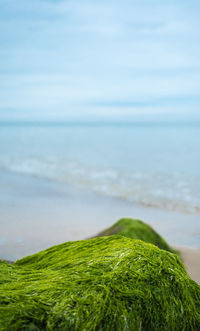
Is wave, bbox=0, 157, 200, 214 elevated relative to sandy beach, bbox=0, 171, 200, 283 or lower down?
elevated

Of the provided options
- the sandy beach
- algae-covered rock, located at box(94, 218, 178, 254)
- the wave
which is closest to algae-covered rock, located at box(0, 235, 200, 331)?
algae-covered rock, located at box(94, 218, 178, 254)

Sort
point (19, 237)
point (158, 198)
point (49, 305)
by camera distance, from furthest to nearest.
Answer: point (158, 198) → point (19, 237) → point (49, 305)

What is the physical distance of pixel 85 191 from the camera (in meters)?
13.6

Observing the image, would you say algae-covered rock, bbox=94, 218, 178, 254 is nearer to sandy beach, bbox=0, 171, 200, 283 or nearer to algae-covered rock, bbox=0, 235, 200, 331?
sandy beach, bbox=0, 171, 200, 283

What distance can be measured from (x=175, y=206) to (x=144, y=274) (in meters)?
9.86

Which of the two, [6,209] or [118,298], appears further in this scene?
[6,209]

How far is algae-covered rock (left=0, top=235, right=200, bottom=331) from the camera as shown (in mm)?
1757

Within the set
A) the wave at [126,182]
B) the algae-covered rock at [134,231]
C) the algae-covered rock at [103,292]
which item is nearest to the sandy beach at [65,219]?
the wave at [126,182]

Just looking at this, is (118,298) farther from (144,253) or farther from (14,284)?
(14,284)

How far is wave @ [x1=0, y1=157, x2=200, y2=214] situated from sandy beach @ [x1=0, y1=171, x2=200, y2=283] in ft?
3.12

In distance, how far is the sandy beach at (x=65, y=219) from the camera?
7.17 m

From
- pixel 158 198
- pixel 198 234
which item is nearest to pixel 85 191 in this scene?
pixel 158 198

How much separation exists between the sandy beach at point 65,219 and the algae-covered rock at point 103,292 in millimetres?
3214

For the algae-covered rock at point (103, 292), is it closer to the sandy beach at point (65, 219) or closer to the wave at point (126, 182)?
the sandy beach at point (65, 219)
